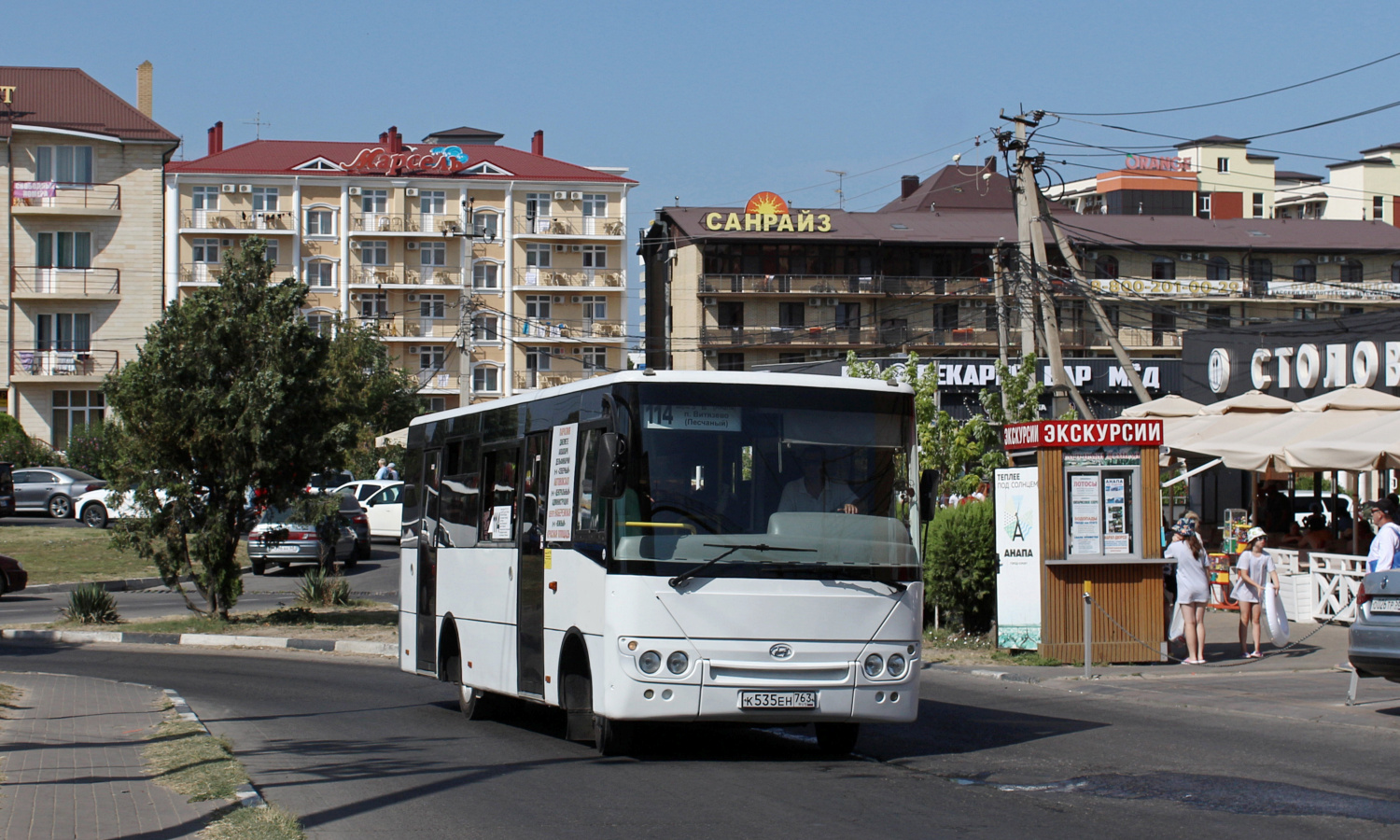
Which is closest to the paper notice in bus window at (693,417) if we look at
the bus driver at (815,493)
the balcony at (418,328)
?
the bus driver at (815,493)

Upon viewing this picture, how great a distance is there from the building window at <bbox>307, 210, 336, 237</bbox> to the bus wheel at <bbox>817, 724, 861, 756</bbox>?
75122 mm

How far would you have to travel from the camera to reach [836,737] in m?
10.7

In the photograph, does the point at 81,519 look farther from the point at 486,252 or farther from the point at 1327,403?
the point at 486,252

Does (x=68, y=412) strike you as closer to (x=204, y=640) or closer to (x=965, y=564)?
(x=204, y=640)

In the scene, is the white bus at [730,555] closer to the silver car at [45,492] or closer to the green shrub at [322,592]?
the green shrub at [322,592]

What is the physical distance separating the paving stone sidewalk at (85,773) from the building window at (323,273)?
229ft

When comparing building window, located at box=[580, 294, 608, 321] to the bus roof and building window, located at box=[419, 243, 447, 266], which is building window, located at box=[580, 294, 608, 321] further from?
the bus roof

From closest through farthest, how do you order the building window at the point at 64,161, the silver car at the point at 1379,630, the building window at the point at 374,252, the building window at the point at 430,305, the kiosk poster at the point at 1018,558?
the silver car at the point at 1379,630 → the kiosk poster at the point at 1018,558 → the building window at the point at 64,161 → the building window at the point at 374,252 → the building window at the point at 430,305

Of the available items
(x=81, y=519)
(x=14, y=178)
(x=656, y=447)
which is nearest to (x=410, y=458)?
(x=656, y=447)

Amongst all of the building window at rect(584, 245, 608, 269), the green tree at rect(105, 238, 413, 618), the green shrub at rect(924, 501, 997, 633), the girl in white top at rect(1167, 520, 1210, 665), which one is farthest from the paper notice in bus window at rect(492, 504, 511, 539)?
the building window at rect(584, 245, 608, 269)

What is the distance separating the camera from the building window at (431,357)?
3255 inches

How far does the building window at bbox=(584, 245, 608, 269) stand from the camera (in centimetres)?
8419

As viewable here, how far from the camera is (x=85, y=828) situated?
24.0 ft

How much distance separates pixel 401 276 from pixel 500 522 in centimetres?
7211
